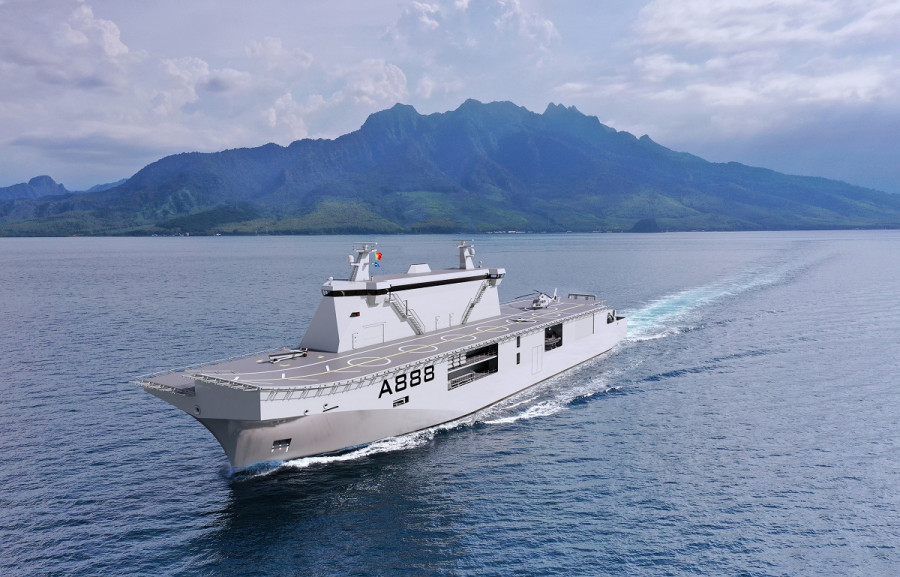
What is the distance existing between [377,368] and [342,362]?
10.5 feet

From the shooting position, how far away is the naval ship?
3183 centimetres

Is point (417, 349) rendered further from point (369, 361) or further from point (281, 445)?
point (281, 445)

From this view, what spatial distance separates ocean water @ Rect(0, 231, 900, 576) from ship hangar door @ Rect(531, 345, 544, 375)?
6.50ft

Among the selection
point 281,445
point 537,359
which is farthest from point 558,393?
point 281,445

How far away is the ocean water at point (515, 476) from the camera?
2486 cm

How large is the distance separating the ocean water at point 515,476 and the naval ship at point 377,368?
5.58 ft

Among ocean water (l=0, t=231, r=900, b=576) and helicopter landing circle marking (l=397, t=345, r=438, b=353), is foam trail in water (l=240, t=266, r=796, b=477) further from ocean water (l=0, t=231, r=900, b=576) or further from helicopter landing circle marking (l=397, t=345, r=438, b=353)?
helicopter landing circle marking (l=397, t=345, r=438, b=353)

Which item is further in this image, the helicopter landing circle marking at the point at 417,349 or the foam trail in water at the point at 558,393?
the helicopter landing circle marking at the point at 417,349

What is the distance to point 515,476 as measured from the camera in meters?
32.6

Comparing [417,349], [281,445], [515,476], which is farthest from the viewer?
[417,349]

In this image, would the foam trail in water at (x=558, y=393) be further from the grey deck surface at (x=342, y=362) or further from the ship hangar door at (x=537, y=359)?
the grey deck surface at (x=342, y=362)

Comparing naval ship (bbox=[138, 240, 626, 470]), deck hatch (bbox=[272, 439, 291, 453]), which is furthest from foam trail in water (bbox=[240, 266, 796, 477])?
deck hatch (bbox=[272, 439, 291, 453])

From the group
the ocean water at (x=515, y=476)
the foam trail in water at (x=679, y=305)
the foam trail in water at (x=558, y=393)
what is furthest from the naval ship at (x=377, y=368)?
the foam trail in water at (x=679, y=305)

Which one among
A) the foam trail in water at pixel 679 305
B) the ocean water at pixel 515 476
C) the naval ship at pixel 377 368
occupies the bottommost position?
the ocean water at pixel 515 476
